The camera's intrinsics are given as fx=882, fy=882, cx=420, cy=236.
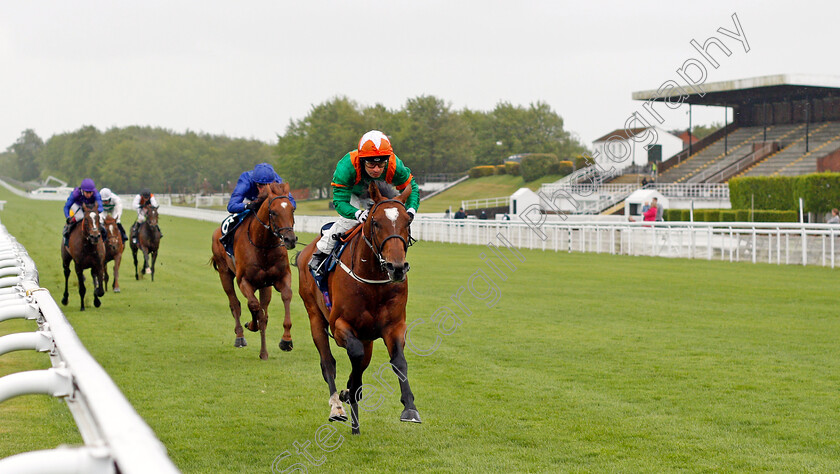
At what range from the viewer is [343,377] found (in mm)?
7664

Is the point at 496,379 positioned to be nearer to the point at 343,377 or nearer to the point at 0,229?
the point at 343,377

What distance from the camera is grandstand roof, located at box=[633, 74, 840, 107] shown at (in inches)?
1634

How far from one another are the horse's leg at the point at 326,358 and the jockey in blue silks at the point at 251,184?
8.62 ft

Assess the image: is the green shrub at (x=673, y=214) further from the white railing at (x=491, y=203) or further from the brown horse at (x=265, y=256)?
the brown horse at (x=265, y=256)

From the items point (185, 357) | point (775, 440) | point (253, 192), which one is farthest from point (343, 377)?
point (775, 440)

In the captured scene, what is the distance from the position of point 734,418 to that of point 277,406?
3259 mm

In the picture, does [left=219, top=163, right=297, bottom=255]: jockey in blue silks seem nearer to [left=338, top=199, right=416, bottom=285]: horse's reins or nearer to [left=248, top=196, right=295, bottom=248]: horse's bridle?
[left=248, top=196, right=295, bottom=248]: horse's bridle

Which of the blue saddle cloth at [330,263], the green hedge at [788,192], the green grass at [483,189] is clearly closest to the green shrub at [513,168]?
the green grass at [483,189]

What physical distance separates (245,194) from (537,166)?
62.7 m

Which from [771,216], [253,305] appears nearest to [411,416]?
[253,305]

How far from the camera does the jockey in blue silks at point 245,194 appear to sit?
9.10 m

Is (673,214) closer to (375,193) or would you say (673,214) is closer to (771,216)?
(771,216)

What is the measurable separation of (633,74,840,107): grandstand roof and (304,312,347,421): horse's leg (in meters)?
34.4

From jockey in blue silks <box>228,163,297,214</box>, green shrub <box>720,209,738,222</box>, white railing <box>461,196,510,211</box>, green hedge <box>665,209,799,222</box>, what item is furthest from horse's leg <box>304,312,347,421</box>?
white railing <box>461,196,510,211</box>
